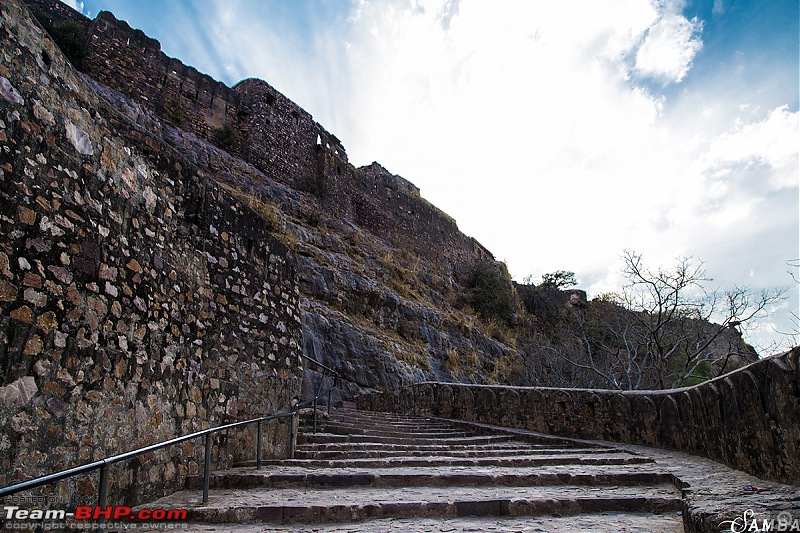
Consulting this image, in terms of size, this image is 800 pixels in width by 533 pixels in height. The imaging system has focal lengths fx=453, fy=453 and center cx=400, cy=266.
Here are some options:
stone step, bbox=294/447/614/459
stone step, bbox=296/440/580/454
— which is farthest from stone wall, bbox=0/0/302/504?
stone step, bbox=296/440/580/454

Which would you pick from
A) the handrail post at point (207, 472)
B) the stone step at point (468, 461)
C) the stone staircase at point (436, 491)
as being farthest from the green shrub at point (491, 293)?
the handrail post at point (207, 472)

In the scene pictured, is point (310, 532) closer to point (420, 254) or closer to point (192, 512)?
point (192, 512)

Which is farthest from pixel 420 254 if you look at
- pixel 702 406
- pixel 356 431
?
pixel 702 406

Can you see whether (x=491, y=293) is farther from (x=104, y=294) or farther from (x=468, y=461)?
(x=104, y=294)

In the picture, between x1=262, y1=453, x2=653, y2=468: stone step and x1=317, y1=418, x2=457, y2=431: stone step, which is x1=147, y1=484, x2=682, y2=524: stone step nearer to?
x1=262, y1=453, x2=653, y2=468: stone step

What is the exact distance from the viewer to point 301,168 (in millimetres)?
19859

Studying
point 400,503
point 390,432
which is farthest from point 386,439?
point 400,503

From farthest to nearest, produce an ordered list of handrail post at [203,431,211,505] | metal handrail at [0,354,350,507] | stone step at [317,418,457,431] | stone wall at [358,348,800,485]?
stone step at [317,418,457,431]
handrail post at [203,431,211,505]
stone wall at [358,348,800,485]
metal handrail at [0,354,350,507]

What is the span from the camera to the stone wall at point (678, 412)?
328cm

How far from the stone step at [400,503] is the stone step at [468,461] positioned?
1.13 metres

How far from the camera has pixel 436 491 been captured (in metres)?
4.16

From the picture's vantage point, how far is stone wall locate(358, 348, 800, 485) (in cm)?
328

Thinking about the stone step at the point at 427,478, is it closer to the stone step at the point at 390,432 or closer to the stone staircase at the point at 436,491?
the stone staircase at the point at 436,491

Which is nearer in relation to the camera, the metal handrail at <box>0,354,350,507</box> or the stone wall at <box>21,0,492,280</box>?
the metal handrail at <box>0,354,350,507</box>
